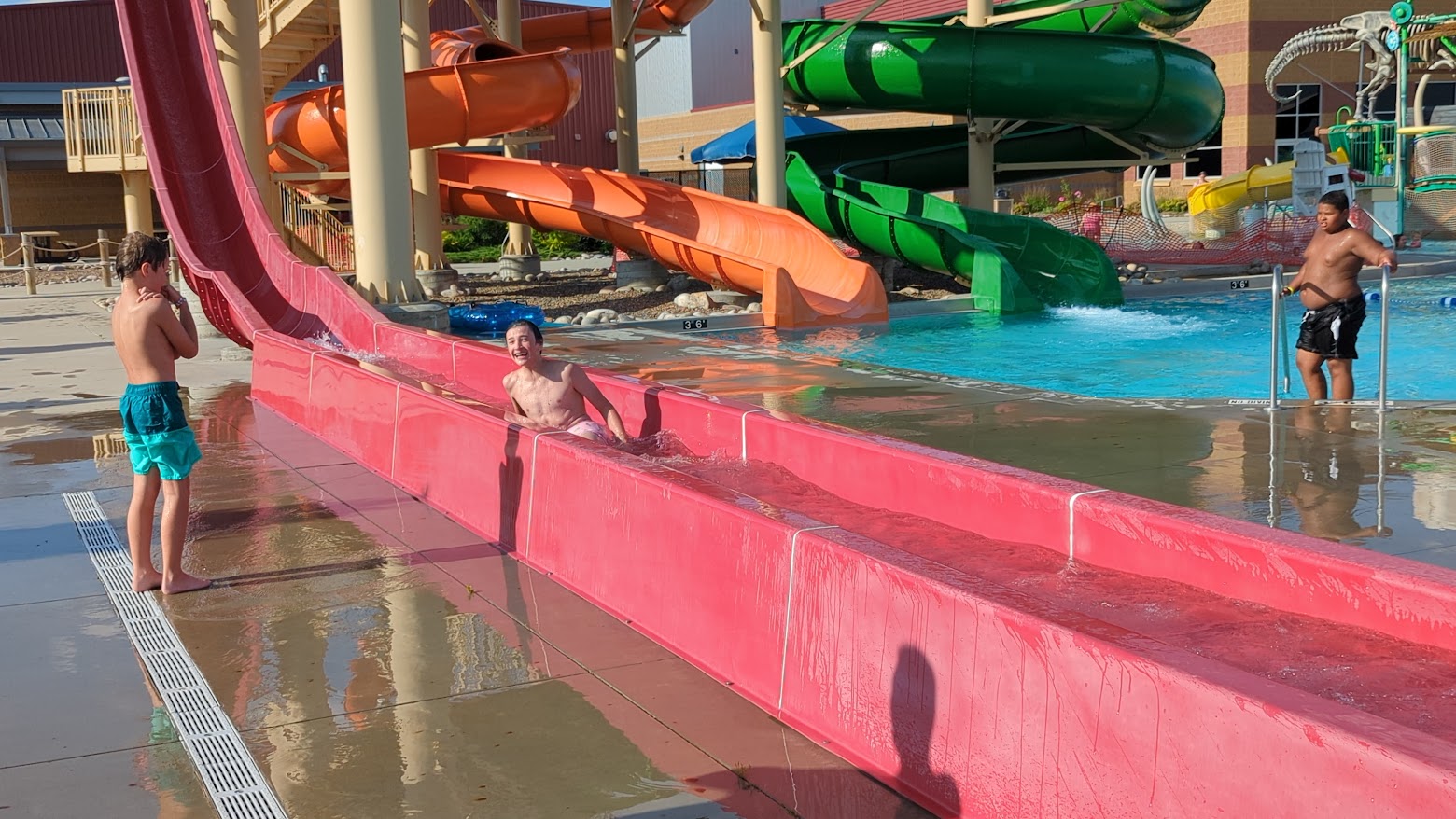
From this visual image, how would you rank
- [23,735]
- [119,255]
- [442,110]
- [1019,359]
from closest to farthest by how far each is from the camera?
[23,735] < [119,255] < [1019,359] < [442,110]

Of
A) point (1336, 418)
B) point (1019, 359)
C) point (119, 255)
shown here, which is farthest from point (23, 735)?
point (1019, 359)

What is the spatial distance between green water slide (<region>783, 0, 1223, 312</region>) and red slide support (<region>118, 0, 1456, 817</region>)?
11878mm

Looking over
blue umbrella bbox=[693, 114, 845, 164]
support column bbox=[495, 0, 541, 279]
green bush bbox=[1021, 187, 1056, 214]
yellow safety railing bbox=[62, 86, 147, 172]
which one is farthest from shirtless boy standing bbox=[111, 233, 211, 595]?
green bush bbox=[1021, 187, 1056, 214]

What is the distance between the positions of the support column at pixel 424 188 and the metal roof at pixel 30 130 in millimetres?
19571

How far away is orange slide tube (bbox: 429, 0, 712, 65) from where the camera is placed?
25.0 metres

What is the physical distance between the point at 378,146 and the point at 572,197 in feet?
25.0

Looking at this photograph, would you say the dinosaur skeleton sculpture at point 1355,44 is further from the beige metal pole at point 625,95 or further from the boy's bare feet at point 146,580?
the boy's bare feet at point 146,580

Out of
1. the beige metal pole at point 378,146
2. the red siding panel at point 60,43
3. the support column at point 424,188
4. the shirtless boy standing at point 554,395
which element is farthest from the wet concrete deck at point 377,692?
the red siding panel at point 60,43

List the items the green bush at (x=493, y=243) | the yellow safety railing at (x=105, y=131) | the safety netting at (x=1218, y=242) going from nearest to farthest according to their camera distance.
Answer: the yellow safety railing at (x=105, y=131) < the safety netting at (x=1218, y=242) < the green bush at (x=493, y=243)

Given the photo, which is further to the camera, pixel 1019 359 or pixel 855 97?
pixel 855 97

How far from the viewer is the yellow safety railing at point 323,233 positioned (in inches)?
867

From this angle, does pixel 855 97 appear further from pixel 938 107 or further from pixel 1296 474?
pixel 1296 474

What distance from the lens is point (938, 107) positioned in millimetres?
21484

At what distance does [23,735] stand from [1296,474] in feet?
20.2
